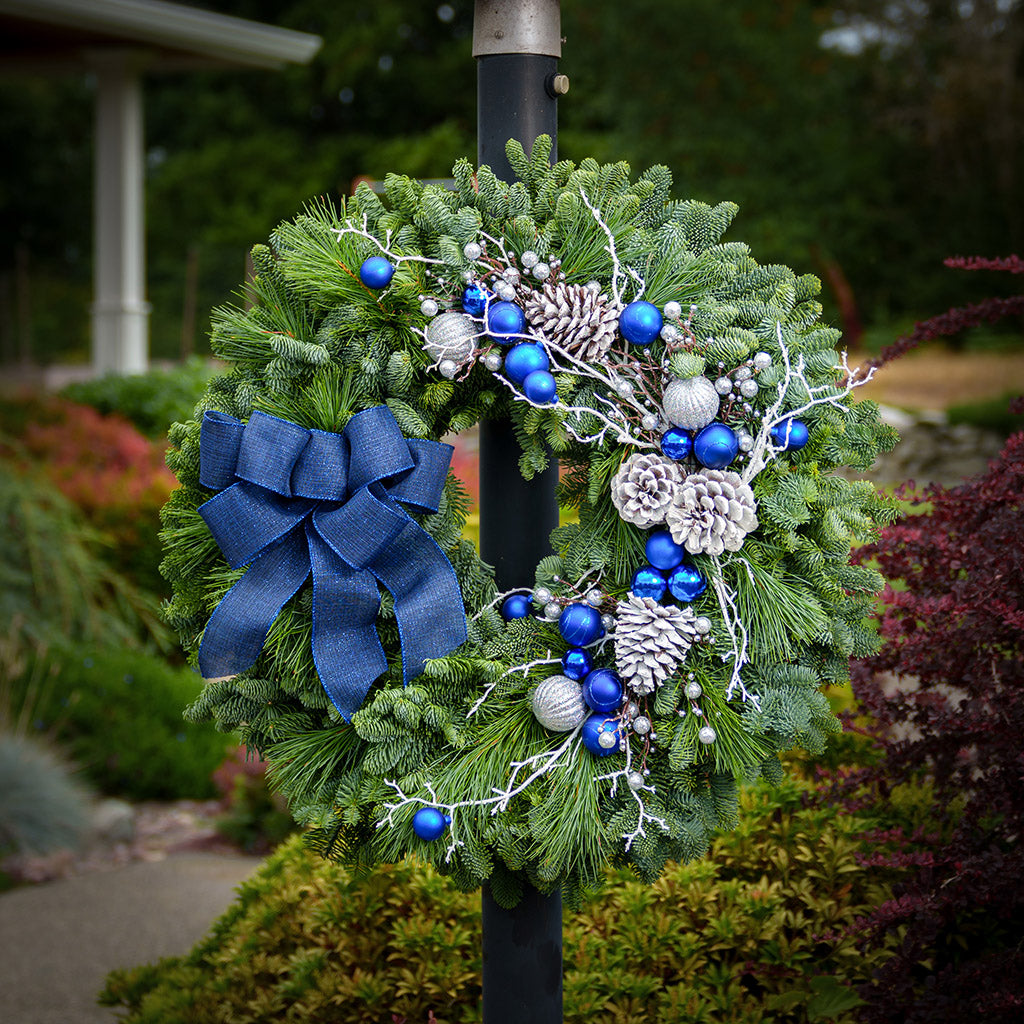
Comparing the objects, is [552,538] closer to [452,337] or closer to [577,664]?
[577,664]

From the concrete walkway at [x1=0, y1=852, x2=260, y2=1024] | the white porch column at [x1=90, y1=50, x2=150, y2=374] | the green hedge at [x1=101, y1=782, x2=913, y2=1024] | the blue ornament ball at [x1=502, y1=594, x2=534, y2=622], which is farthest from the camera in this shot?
the white porch column at [x1=90, y1=50, x2=150, y2=374]

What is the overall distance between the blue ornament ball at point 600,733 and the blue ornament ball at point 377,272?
63 centimetres

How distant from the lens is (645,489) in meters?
1.39

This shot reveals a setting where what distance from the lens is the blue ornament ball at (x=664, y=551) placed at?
1.40 metres

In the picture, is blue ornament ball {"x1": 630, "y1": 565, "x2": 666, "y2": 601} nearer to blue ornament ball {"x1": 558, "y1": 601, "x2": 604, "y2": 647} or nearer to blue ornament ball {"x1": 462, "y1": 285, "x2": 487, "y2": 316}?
blue ornament ball {"x1": 558, "y1": 601, "x2": 604, "y2": 647}

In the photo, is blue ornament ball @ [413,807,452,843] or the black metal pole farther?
the black metal pole

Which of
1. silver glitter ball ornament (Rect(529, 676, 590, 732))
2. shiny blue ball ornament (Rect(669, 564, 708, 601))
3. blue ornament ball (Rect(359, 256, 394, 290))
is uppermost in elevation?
blue ornament ball (Rect(359, 256, 394, 290))

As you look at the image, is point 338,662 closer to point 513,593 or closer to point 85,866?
point 513,593

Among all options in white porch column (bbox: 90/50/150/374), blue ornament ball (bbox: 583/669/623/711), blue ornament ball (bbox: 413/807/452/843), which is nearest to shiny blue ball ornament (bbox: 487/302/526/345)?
blue ornament ball (bbox: 583/669/623/711)

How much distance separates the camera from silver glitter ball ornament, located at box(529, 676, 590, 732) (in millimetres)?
1413

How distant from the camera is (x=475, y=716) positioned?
58.7 inches

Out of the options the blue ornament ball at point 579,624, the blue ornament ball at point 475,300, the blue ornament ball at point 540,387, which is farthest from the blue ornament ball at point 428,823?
the blue ornament ball at point 475,300

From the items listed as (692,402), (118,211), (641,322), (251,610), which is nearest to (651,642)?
(692,402)

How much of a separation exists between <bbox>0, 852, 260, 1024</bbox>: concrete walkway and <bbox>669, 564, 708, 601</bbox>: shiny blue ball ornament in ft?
6.04
